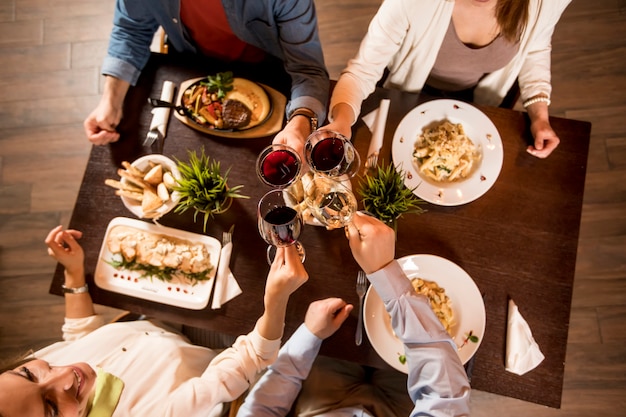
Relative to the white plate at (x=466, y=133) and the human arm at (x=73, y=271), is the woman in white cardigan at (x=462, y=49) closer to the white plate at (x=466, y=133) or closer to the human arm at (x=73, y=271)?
the white plate at (x=466, y=133)

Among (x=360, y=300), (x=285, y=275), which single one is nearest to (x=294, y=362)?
(x=360, y=300)

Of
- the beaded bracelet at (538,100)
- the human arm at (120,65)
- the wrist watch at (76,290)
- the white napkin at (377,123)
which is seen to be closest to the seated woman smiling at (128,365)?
the wrist watch at (76,290)

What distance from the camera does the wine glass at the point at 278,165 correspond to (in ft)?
4.42

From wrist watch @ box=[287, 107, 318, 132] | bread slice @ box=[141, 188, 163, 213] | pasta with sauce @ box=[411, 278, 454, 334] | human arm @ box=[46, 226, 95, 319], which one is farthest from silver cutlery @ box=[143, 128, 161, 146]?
pasta with sauce @ box=[411, 278, 454, 334]

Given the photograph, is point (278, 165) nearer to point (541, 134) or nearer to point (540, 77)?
point (541, 134)

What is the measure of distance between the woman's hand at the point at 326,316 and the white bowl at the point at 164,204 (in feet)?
1.98

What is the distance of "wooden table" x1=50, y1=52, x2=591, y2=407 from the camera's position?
5.01 feet

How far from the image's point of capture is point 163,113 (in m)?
1.67

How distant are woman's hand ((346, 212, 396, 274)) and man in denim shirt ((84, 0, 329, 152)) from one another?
15.8 inches

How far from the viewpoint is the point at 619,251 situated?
2545 mm

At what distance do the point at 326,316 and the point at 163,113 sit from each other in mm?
948

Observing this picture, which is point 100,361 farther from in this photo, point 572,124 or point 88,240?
point 572,124

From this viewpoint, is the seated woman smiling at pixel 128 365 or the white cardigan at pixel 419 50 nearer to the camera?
the seated woman smiling at pixel 128 365

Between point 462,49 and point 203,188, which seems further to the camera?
point 462,49
